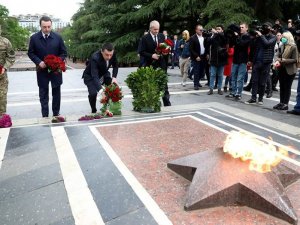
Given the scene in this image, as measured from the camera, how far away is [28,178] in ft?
12.9

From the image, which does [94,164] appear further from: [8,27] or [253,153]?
[8,27]

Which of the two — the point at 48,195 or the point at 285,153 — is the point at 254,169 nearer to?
the point at 285,153

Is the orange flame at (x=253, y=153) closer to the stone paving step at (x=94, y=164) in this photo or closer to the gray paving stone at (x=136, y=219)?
the stone paving step at (x=94, y=164)

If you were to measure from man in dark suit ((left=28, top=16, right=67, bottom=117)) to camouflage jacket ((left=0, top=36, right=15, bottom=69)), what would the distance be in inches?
13.8

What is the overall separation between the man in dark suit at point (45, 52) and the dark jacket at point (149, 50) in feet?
5.82

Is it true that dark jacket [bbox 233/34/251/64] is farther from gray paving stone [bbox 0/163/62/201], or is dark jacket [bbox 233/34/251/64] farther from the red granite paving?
gray paving stone [bbox 0/163/62/201]

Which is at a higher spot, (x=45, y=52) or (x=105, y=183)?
(x=45, y=52)

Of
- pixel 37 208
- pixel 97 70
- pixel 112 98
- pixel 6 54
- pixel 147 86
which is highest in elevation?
pixel 6 54

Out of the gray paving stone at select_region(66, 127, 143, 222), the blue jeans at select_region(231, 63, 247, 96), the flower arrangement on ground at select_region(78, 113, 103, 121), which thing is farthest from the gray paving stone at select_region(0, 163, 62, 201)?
the blue jeans at select_region(231, 63, 247, 96)

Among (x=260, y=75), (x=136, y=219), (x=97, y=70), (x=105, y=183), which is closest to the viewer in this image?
(x=136, y=219)

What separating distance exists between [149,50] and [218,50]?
8.51 feet

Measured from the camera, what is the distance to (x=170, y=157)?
4.48m

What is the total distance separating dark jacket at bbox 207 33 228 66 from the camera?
934 cm

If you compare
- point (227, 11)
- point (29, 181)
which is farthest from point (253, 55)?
point (227, 11)
